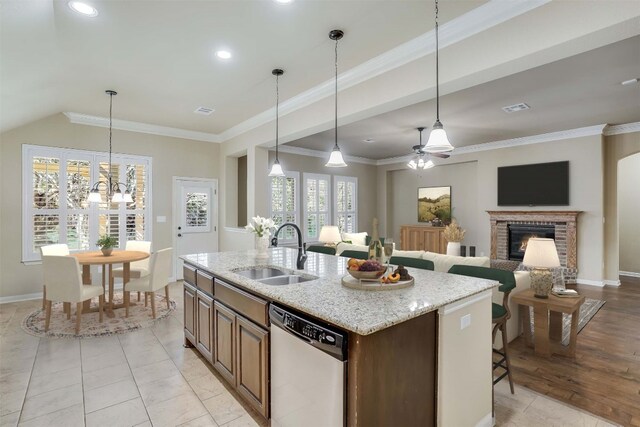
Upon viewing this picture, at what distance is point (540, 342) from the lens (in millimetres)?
3207

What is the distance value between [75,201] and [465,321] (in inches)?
234

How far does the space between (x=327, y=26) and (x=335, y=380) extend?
2.68 metres

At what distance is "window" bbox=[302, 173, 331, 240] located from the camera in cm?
812

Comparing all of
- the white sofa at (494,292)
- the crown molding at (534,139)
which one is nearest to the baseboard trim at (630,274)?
the crown molding at (534,139)

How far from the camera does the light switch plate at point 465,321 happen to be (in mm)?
1891

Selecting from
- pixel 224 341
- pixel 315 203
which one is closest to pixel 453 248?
pixel 315 203

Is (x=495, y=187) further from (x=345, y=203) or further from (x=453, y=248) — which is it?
(x=345, y=203)

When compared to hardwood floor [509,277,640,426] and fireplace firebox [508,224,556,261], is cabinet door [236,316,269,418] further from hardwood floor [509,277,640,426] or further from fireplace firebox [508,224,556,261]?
fireplace firebox [508,224,556,261]

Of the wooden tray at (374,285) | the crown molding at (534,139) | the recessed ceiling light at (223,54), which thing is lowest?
the wooden tray at (374,285)

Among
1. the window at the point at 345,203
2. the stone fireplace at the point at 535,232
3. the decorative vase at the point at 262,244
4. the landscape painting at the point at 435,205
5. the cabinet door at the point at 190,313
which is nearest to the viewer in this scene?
the cabinet door at the point at 190,313

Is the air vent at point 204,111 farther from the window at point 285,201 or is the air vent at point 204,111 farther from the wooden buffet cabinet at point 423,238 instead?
the wooden buffet cabinet at point 423,238

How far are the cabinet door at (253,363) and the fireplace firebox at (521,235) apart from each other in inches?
251

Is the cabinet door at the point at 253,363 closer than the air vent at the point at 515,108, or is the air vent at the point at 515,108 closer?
→ the cabinet door at the point at 253,363

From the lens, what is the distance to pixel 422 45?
9.71 feet
